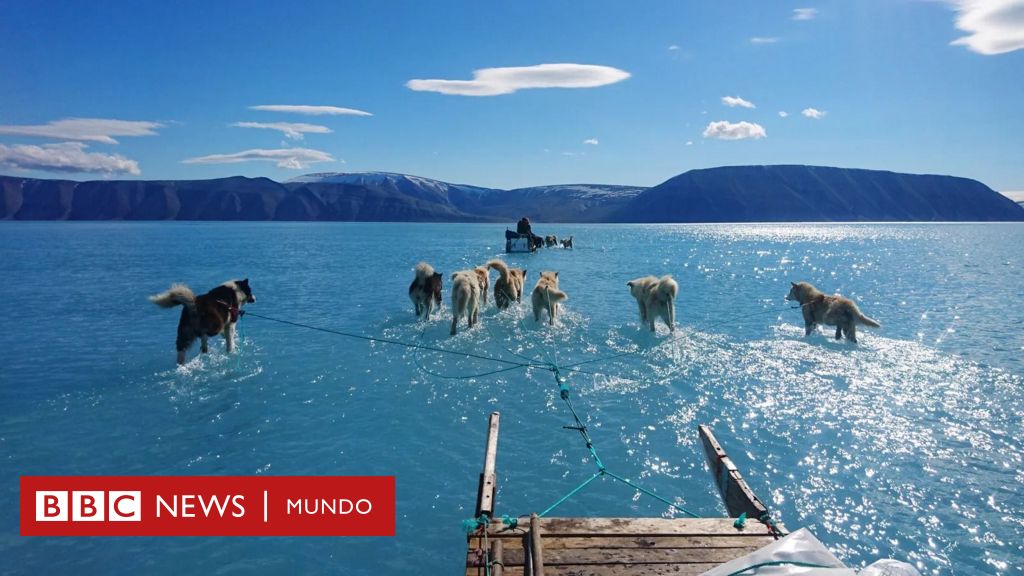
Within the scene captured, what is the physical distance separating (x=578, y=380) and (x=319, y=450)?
219 inches

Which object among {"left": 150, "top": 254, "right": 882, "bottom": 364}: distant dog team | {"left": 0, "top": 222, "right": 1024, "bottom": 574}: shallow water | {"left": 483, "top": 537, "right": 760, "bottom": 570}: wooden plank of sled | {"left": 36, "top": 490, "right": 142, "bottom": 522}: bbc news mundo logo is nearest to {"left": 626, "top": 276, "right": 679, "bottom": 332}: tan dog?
{"left": 150, "top": 254, "right": 882, "bottom": 364}: distant dog team

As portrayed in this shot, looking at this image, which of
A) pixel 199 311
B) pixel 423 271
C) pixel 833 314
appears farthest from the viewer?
pixel 423 271

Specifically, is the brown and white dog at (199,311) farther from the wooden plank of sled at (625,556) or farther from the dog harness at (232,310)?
the wooden plank of sled at (625,556)

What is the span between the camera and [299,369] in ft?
39.8

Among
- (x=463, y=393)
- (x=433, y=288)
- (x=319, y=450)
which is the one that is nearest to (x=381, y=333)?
(x=433, y=288)

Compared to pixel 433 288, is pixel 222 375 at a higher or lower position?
lower

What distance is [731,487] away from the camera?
5.84 metres

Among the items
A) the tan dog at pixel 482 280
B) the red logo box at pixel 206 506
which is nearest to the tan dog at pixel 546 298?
the tan dog at pixel 482 280

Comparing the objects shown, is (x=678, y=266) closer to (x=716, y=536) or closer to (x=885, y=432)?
(x=885, y=432)

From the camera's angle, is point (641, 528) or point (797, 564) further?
point (641, 528)

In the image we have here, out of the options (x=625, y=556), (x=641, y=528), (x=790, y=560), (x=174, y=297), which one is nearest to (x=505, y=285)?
(x=174, y=297)

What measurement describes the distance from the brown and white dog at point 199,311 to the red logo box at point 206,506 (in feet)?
16.9

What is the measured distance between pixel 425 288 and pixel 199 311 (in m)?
6.60

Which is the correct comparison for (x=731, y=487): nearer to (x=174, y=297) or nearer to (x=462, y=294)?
(x=462, y=294)
